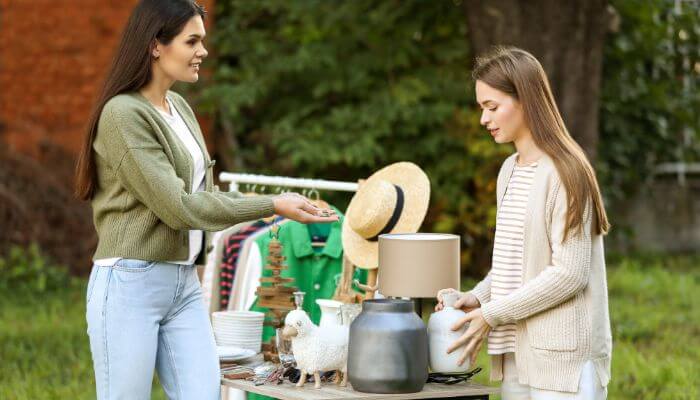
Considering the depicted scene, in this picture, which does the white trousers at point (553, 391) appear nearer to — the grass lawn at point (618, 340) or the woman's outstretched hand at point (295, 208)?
the woman's outstretched hand at point (295, 208)

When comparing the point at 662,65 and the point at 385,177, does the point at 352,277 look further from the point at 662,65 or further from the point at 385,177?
the point at 662,65

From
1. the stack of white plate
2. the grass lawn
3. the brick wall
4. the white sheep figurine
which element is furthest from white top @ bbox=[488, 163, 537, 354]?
the brick wall

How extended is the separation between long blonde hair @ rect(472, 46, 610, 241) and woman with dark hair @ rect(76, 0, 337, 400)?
79 centimetres

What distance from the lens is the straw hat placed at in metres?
4.20

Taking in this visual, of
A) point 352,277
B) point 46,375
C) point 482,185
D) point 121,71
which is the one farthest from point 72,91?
point 121,71

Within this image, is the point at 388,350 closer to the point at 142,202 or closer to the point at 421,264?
the point at 421,264

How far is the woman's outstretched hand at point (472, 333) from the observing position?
11.2 feet

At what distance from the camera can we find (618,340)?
7617 mm

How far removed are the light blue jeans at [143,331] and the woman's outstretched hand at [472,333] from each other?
764mm

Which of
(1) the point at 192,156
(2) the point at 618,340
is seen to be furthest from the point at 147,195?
(2) the point at 618,340

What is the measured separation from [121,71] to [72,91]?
7.84 m

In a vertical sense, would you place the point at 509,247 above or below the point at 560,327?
above

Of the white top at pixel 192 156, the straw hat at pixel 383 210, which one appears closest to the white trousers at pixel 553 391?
the straw hat at pixel 383 210

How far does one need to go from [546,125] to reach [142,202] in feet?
3.92
